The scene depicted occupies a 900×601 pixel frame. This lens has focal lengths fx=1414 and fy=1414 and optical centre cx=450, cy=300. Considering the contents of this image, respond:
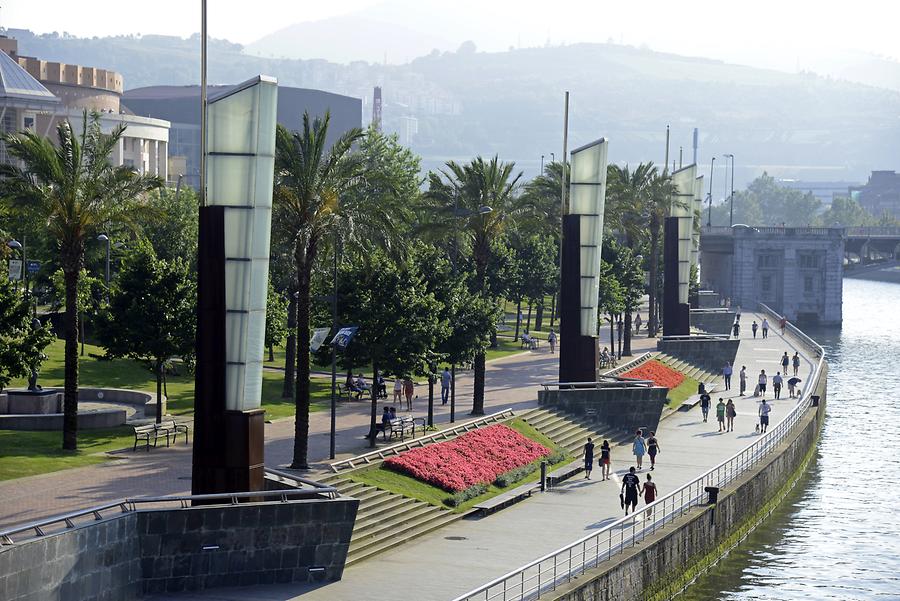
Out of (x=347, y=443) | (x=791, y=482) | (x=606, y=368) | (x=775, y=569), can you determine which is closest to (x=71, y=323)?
(x=347, y=443)

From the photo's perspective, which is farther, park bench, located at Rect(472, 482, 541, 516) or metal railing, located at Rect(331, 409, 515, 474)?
park bench, located at Rect(472, 482, 541, 516)

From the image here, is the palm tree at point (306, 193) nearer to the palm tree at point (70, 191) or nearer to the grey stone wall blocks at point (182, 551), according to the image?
the palm tree at point (70, 191)

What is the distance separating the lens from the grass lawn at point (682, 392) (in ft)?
238

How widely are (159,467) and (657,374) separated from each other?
132 ft

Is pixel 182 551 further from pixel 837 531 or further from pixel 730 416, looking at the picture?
pixel 730 416

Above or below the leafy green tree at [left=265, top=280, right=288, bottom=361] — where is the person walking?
below

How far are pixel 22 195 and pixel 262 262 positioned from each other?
1121 cm

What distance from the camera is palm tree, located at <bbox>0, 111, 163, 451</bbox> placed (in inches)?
1665

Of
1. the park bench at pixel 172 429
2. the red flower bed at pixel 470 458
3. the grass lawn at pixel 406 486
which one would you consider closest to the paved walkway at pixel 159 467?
the park bench at pixel 172 429

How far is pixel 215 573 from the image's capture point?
3203cm

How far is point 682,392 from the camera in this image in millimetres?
77000

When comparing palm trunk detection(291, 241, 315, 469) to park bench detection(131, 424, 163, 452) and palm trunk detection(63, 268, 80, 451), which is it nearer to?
park bench detection(131, 424, 163, 452)

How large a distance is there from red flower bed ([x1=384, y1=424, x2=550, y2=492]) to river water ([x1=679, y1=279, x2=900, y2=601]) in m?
7.98

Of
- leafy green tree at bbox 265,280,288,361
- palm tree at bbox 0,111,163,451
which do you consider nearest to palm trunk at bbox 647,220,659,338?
leafy green tree at bbox 265,280,288,361
